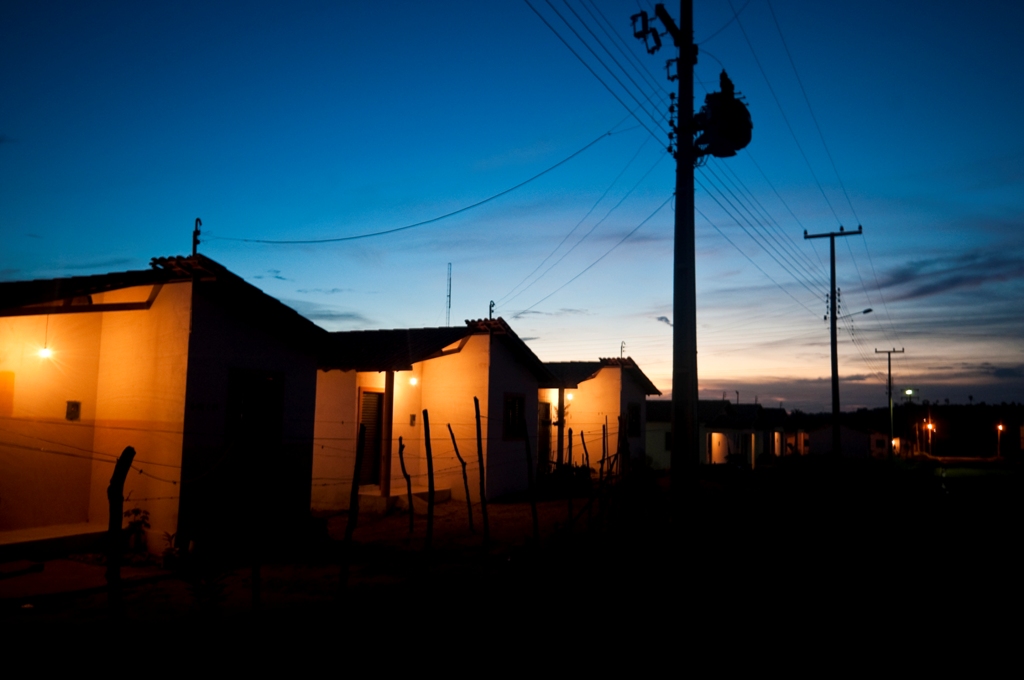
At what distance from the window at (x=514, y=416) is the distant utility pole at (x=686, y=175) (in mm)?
8480

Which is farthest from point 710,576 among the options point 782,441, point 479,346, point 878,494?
point 782,441

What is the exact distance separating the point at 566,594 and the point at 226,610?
167 inches

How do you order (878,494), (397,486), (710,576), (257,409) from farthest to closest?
(878,494), (397,486), (257,409), (710,576)

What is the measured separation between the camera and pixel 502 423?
20.1 metres

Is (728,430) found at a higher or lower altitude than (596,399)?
lower

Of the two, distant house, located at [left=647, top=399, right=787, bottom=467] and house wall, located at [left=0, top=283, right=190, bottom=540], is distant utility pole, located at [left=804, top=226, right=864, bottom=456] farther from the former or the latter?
house wall, located at [left=0, top=283, right=190, bottom=540]

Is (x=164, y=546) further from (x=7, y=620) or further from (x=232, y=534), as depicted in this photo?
(x=7, y=620)

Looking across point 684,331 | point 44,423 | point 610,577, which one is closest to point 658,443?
point 684,331

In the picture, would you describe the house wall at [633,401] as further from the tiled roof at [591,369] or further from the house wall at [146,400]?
the house wall at [146,400]

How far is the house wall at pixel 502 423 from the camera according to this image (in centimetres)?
1939

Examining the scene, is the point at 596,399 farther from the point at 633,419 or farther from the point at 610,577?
the point at 610,577

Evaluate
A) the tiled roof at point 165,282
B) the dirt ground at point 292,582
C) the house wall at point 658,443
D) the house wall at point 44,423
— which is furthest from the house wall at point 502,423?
the house wall at point 658,443

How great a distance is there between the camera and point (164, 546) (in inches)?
420

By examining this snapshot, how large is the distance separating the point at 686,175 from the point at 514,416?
10.3m
